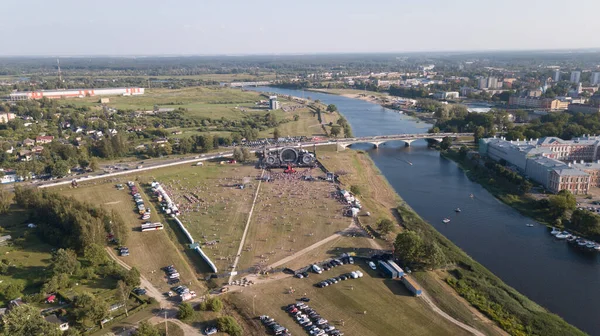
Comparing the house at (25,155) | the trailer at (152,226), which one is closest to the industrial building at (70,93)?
the house at (25,155)

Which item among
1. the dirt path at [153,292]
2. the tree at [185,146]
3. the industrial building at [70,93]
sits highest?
the industrial building at [70,93]

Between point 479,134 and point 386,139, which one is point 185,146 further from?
point 479,134

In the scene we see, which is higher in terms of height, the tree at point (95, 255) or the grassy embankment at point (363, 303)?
the tree at point (95, 255)

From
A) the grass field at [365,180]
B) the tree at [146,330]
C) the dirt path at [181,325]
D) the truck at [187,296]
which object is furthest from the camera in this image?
the grass field at [365,180]

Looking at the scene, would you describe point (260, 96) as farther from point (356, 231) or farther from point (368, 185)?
point (356, 231)

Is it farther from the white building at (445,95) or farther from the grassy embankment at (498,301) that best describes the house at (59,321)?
the white building at (445,95)

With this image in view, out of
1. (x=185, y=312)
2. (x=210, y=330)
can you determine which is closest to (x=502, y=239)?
(x=210, y=330)

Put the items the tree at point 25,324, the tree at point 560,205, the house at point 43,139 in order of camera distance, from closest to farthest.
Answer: the tree at point 25,324, the tree at point 560,205, the house at point 43,139
